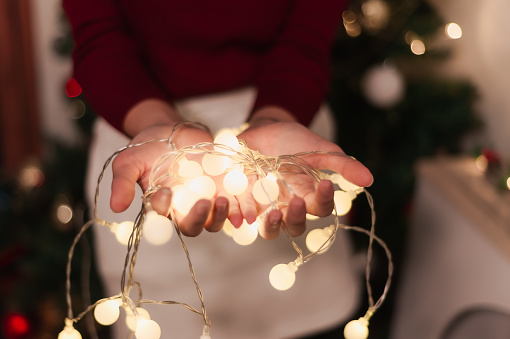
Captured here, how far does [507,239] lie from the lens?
32.9 inches

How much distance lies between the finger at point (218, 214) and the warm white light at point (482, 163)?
861mm

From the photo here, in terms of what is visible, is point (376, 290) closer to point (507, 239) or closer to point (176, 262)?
point (507, 239)

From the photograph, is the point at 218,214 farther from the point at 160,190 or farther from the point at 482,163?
the point at 482,163

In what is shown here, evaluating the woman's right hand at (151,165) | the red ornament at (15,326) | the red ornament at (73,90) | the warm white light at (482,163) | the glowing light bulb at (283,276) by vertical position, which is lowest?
the red ornament at (15,326)

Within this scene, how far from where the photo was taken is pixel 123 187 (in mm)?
498

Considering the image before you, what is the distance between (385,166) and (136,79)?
38.7 inches

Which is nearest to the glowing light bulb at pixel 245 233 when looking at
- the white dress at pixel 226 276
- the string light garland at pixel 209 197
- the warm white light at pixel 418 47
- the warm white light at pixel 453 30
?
the string light garland at pixel 209 197

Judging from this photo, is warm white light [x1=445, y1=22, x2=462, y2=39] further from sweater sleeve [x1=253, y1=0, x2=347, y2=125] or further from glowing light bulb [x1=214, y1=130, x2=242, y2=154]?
glowing light bulb [x1=214, y1=130, x2=242, y2=154]

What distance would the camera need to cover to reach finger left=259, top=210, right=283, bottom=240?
0.49m

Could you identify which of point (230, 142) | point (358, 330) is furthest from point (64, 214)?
point (358, 330)

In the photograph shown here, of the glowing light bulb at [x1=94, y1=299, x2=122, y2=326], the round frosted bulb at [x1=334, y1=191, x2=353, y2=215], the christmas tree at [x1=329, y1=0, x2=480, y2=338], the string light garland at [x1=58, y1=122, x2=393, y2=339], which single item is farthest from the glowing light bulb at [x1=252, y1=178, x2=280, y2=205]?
the christmas tree at [x1=329, y1=0, x2=480, y2=338]

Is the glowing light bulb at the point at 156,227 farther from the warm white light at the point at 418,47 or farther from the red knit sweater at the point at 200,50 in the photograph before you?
the warm white light at the point at 418,47

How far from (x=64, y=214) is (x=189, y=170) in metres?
0.98

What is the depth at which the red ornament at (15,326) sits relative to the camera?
1.23 m
